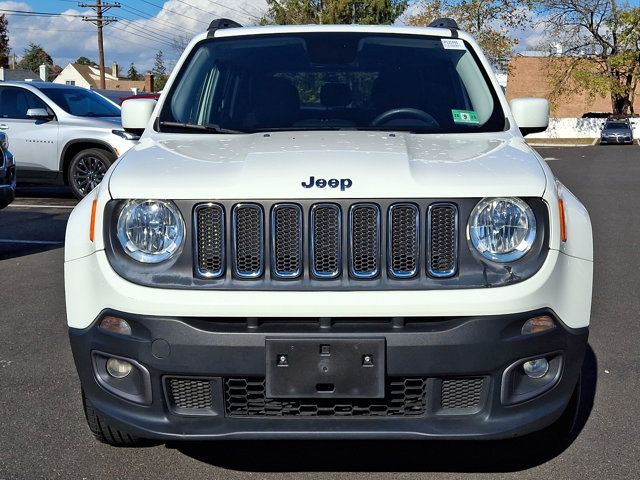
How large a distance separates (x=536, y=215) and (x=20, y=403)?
9.10ft

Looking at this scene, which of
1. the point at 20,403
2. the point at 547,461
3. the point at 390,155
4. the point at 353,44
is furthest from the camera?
the point at 353,44

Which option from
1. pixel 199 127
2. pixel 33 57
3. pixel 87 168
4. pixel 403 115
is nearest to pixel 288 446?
pixel 199 127

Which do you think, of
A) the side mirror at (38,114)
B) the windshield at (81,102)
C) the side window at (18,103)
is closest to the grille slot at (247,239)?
the side mirror at (38,114)

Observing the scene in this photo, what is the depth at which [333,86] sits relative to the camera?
4.94 m

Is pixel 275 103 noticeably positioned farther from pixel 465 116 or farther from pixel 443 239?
pixel 443 239

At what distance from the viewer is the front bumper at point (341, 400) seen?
3301mm

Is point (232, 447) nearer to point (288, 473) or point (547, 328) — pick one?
point (288, 473)

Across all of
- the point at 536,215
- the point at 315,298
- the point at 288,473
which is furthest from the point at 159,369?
the point at 536,215

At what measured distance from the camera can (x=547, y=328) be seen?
3441 millimetres

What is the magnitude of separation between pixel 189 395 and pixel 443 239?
1.05 metres

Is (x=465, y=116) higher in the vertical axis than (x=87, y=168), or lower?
higher

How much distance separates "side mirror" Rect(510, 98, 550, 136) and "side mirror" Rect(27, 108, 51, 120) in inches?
410

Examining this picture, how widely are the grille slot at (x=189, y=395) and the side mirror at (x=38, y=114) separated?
37.0 ft

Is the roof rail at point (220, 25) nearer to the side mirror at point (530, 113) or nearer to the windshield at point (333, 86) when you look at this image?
the windshield at point (333, 86)
